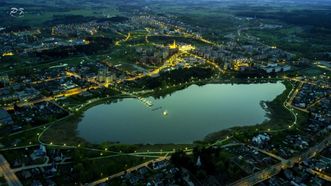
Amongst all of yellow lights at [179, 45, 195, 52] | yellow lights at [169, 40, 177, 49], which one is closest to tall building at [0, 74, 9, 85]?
yellow lights at [169, 40, 177, 49]

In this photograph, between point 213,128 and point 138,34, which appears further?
point 138,34

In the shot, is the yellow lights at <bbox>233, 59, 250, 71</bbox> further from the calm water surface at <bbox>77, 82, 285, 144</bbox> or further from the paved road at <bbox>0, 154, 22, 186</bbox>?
the paved road at <bbox>0, 154, 22, 186</bbox>

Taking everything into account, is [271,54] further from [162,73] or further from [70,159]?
[70,159]

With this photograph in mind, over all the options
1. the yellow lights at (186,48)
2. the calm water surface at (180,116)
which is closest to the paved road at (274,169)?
the calm water surface at (180,116)

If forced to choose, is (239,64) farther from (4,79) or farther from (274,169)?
(4,79)

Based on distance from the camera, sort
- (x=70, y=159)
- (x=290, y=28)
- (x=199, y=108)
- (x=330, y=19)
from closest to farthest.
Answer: (x=70, y=159) → (x=199, y=108) → (x=290, y=28) → (x=330, y=19)

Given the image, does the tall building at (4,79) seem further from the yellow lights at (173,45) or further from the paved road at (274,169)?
the paved road at (274,169)

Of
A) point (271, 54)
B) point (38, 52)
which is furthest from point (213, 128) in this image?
point (38, 52)
